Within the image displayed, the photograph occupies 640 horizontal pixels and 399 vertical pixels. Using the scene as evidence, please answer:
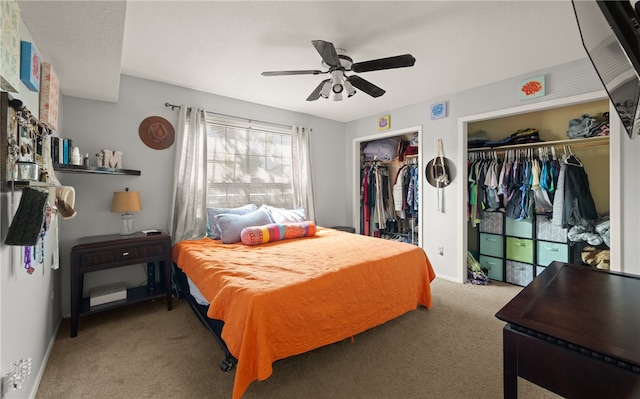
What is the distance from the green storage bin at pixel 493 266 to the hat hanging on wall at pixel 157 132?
Result: 4.44 metres

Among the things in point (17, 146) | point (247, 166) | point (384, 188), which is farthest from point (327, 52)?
point (384, 188)

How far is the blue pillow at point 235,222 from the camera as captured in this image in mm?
2994

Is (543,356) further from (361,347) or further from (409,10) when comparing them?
(409,10)

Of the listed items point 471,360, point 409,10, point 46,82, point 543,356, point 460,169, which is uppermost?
point 409,10

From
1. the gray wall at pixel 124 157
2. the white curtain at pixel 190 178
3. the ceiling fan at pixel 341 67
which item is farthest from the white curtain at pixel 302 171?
the ceiling fan at pixel 341 67

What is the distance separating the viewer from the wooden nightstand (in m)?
2.29

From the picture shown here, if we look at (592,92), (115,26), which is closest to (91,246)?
(115,26)

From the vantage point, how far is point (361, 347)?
2105 mm

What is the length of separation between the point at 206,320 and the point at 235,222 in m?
1.20

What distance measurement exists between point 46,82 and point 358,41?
2.28 meters

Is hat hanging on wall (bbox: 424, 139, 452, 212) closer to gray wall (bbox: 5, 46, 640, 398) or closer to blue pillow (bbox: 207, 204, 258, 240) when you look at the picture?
gray wall (bbox: 5, 46, 640, 398)

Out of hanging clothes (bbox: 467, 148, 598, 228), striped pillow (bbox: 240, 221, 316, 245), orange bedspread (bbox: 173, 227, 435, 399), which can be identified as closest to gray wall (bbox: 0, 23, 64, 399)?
orange bedspread (bbox: 173, 227, 435, 399)

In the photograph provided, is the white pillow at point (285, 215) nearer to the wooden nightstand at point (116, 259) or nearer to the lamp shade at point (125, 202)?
the wooden nightstand at point (116, 259)

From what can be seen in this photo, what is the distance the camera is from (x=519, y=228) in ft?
11.8
